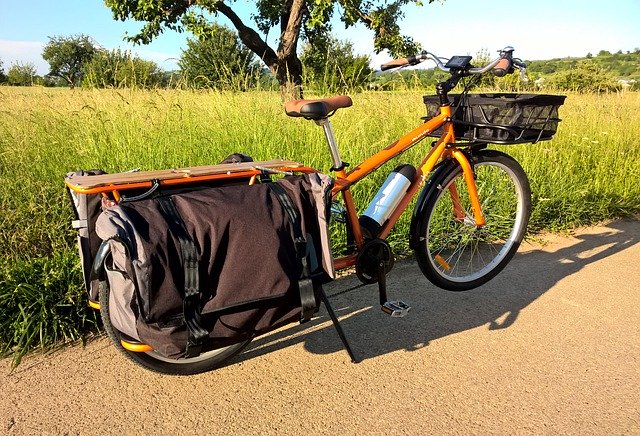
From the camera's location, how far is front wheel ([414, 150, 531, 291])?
3.22 m

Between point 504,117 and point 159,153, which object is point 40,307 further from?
point 504,117

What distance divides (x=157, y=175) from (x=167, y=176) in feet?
0.15

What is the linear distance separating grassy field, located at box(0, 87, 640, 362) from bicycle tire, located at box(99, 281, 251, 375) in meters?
0.73

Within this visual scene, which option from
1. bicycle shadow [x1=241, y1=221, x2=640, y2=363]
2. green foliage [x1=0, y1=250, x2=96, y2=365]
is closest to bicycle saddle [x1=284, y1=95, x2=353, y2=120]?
bicycle shadow [x1=241, y1=221, x2=640, y2=363]

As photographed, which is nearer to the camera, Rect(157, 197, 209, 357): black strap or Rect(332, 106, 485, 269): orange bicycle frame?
Rect(157, 197, 209, 357): black strap

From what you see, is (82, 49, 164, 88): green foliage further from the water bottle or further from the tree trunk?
the tree trunk

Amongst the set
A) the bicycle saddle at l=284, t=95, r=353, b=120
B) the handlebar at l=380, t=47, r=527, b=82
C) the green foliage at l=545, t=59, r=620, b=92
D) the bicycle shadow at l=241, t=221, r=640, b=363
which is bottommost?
the bicycle shadow at l=241, t=221, r=640, b=363

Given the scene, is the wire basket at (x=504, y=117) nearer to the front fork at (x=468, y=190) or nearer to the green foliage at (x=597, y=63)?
the front fork at (x=468, y=190)

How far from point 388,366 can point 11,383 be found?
1.79 m

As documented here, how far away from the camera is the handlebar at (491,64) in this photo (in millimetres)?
2910

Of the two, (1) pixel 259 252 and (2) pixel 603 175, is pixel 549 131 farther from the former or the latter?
(2) pixel 603 175

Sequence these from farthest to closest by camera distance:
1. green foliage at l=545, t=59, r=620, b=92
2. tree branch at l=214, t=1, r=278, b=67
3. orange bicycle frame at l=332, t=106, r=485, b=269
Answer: tree branch at l=214, t=1, r=278, b=67
green foliage at l=545, t=59, r=620, b=92
orange bicycle frame at l=332, t=106, r=485, b=269

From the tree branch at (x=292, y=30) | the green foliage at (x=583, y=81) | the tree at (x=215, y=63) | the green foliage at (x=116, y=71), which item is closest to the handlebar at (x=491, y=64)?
the tree at (x=215, y=63)

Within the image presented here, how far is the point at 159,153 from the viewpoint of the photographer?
4.24m
